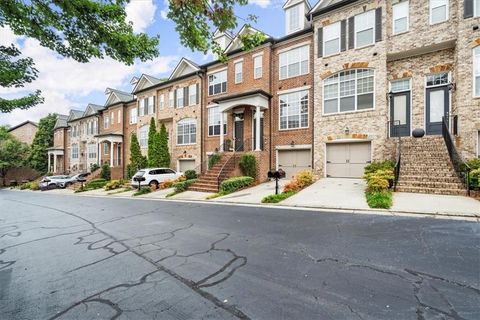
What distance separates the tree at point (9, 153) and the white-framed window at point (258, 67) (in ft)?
121

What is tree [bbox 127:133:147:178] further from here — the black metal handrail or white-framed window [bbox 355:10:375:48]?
the black metal handrail

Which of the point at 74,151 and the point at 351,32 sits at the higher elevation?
the point at 351,32

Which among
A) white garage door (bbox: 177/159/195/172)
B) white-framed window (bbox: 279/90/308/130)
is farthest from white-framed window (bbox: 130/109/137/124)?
white-framed window (bbox: 279/90/308/130)

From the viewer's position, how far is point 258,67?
17969 mm

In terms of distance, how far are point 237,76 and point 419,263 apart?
58.1ft

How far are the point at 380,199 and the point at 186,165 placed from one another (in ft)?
57.9

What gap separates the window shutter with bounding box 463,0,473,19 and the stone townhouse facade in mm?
147

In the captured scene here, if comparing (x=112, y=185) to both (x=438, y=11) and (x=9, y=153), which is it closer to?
(x=438, y=11)

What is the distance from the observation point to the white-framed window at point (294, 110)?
1605 centimetres

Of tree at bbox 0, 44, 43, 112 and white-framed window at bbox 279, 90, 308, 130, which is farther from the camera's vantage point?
white-framed window at bbox 279, 90, 308, 130

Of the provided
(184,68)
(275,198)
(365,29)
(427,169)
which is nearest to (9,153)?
(184,68)

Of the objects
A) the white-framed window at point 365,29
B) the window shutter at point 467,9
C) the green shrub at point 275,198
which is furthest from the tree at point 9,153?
the window shutter at point 467,9

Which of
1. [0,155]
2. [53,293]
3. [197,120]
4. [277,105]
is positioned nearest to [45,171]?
[0,155]

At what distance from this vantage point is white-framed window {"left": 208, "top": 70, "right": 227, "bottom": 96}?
20344 mm
